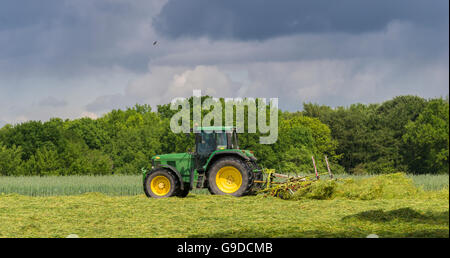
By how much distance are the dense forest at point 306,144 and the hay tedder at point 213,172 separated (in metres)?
23.7

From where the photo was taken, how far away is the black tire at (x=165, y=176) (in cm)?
1492

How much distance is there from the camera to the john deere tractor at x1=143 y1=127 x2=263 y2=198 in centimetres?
1460

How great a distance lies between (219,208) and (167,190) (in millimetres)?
3527

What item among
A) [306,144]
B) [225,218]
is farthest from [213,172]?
[306,144]

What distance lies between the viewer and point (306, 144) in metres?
49.0

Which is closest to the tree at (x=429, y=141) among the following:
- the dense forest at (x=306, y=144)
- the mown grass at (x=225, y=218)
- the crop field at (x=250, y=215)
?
the dense forest at (x=306, y=144)

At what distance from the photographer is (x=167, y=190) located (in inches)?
599

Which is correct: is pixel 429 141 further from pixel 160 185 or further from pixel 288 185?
pixel 160 185

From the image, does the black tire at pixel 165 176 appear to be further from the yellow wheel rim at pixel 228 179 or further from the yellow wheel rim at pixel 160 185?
the yellow wheel rim at pixel 228 179

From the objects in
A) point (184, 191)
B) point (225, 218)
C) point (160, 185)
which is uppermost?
point (160, 185)

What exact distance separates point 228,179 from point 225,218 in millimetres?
4499

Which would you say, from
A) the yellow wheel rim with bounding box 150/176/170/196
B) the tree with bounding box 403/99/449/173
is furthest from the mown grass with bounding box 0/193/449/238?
the tree with bounding box 403/99/449/173

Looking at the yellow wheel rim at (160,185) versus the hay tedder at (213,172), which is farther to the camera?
the yellow wheel rim at (160,185)
